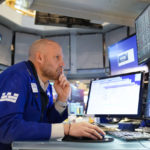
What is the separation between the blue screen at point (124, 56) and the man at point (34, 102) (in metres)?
0.84

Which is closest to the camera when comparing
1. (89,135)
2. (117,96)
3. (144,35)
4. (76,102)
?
(89,135)

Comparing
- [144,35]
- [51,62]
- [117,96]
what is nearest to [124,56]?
[144,35]

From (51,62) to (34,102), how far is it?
0.32 metres

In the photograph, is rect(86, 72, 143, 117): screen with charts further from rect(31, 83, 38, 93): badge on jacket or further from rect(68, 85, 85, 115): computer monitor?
rect(68, 85, 85, 115): computer monitor

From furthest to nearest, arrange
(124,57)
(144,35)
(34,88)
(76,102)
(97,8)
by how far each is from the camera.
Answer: (76,102)
(124,57)
(97,8)
(144,35)
(34,88)

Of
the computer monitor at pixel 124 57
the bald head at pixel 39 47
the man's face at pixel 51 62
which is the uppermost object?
the computer monitor at pixel 124 57

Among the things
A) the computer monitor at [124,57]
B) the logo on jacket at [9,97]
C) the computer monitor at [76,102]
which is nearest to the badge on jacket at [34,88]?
the logo on jacket at [9,97]

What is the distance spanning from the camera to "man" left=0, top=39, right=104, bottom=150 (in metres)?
0.78

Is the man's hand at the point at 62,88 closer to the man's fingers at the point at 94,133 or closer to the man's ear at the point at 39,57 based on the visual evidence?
the man's ear at the point at 39,57

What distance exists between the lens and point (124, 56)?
6.81ft

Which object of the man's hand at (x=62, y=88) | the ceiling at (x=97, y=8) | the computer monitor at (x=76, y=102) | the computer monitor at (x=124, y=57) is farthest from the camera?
the computer monitor at (x=76, y=102)

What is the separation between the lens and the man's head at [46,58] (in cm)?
121

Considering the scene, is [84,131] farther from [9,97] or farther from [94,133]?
[9,97]

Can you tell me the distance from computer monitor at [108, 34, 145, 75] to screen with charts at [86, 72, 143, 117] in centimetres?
50
